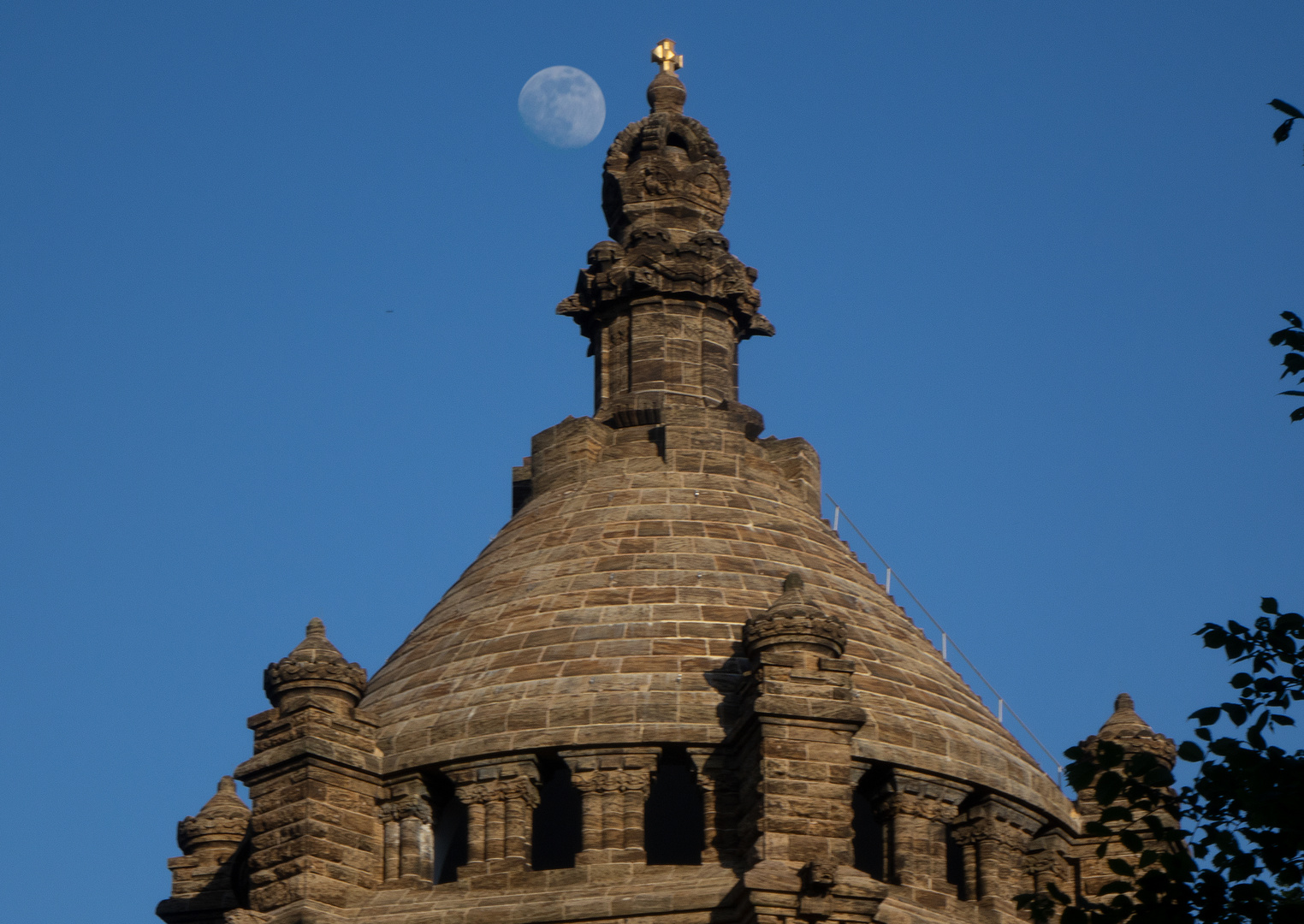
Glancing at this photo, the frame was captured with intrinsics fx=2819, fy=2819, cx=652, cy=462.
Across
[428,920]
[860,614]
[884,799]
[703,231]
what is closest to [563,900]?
[428,920]

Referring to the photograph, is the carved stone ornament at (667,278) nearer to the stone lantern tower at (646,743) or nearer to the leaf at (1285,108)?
the stone lantern tower at (646,743)

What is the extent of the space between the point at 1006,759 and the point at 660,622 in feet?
17.6

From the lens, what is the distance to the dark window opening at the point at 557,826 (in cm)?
4338

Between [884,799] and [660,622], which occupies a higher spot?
A: [660,622]

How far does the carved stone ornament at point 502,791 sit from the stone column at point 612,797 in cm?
66

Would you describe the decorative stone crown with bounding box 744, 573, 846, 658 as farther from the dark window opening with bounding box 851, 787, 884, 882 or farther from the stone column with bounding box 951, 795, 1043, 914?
the dark window opening with bounding box 851, 787, 884, 882

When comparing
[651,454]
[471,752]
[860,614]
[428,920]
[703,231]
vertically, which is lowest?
[428,920]

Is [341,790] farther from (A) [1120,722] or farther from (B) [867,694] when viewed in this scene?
(A) [1120,722]

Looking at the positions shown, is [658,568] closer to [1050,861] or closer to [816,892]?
[1050,861]

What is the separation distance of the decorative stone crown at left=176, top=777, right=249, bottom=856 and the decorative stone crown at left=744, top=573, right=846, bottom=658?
1017cm

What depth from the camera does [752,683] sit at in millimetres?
37844

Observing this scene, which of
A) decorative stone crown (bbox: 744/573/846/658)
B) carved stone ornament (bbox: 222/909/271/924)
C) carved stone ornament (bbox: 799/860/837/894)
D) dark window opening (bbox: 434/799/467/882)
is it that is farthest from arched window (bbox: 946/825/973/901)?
carved stone ornament (bbox: 222/909/271/924)

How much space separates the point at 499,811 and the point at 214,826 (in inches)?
288

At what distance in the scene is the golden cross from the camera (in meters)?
51.5
